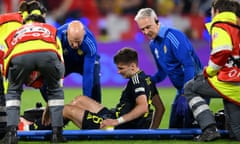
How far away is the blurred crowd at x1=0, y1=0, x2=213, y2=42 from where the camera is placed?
18.4 metres

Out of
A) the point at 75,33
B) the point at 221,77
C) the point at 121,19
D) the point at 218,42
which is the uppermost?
the point at 121,19

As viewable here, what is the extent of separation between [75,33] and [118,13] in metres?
10.8

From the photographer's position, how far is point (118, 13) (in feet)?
62.9

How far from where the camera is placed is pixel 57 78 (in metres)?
7.34

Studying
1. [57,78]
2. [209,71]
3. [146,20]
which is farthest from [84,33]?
[209,71]

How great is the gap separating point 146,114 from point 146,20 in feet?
4.67

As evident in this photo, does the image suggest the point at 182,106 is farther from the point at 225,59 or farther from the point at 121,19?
the point at 121,19

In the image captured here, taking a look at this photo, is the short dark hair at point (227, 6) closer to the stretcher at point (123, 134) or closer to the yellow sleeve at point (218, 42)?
the yellow sleeve at point (218, 42)

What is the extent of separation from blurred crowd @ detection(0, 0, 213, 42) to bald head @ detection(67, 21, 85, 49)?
967 centimetres

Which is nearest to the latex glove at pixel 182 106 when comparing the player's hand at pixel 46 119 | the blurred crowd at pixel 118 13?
the player's hand at pixel 46 119

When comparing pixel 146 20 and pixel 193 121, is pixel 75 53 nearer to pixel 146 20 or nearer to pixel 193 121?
pixel 146 20

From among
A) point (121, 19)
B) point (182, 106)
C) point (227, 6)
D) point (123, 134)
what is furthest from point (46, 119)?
point (121, 19)

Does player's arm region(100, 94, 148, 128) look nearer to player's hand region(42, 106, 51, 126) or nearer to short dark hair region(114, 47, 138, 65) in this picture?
short dark hair region(114, 47, 138, 65)

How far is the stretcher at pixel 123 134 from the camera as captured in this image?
24.9 ft
